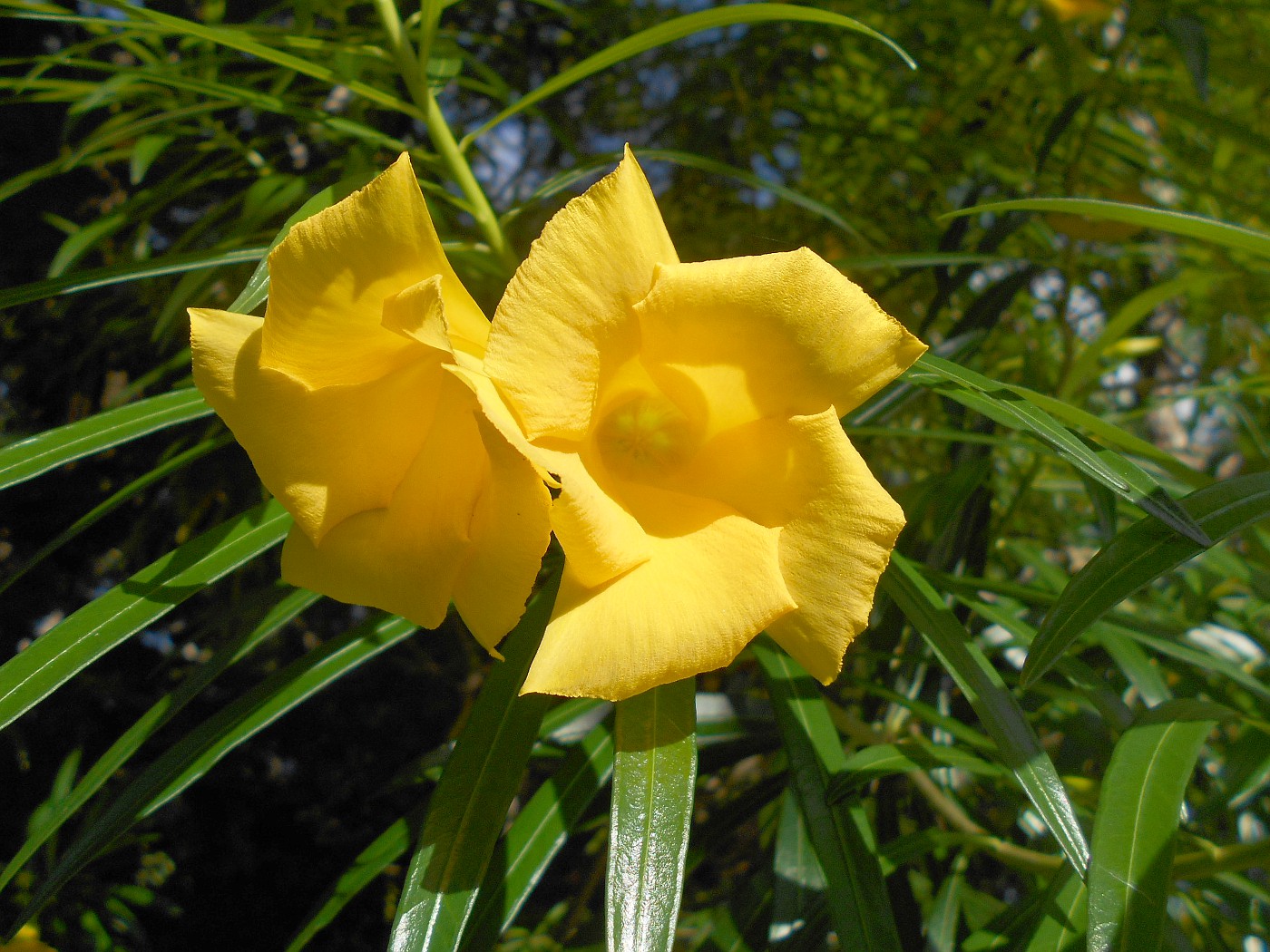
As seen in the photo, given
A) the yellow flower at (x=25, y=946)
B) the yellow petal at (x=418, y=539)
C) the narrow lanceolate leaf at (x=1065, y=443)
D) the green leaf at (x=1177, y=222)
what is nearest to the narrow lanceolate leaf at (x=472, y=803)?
the yellow petal at (x=418, y=539)

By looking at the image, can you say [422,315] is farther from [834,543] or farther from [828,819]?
[828,819]

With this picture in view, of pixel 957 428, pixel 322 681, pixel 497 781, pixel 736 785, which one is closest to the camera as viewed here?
pixel 497 781

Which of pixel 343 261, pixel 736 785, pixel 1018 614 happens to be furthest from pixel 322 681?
pixel 736 785

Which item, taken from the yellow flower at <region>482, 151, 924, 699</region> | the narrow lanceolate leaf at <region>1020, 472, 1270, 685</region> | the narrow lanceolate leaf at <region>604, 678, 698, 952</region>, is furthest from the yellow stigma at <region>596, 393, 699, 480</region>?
the narrow lanceolate leaf at <region>1020, 472, 1270, 685</region>

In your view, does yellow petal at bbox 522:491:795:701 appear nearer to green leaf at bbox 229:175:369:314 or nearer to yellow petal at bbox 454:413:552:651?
yellow petal at bbox 454:413:552:651

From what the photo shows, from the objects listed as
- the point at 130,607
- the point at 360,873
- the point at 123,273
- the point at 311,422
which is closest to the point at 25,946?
the point at 360,873

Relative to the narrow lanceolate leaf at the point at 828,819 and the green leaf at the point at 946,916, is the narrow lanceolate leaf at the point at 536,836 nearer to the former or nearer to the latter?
the narrow lanceolate leaf at the point at 828,819

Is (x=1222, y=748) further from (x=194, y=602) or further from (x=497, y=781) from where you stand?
(x=194, y=602)
